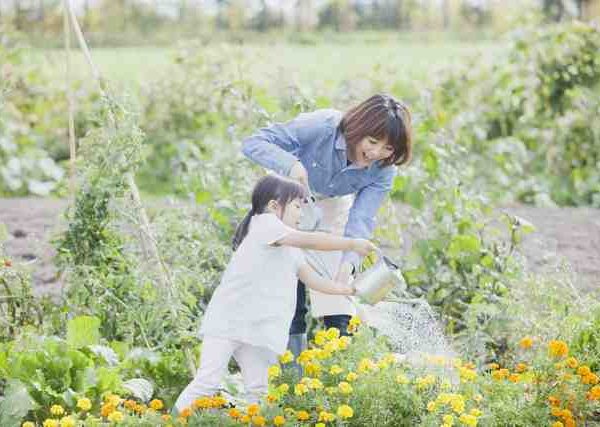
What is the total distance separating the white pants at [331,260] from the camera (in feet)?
13.2

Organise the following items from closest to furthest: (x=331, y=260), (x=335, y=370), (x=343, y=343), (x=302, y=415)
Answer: (x=302, y=415) < (x=335, y=370) < (x=343, y=343) < (x=331, y=260)

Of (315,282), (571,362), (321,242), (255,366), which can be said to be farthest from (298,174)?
(571,362)

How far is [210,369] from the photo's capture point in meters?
3.56

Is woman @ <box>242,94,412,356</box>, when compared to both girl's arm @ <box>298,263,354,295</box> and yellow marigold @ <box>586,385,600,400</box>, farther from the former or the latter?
yellow marigold @ <box>586,385,600,400</box>

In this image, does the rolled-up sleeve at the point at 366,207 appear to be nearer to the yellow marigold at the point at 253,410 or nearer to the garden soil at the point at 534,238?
the yellow marigold at the point at 253,410

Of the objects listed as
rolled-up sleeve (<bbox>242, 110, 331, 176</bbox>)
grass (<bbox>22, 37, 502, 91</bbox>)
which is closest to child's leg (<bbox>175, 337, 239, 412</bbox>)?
rolled-up sleeve (<bbox>242, 110, 331, 176</bbox>)

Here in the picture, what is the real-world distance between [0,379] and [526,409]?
179 cm

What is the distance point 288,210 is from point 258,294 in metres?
0.26

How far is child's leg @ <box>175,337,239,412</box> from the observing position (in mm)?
3549

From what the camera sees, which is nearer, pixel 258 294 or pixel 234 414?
pixel 234 414

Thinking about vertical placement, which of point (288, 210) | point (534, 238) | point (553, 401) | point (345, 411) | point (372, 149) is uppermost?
point (372, 149)

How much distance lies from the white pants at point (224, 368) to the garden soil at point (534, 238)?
144 cm

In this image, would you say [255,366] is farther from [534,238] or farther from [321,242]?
[534,238]

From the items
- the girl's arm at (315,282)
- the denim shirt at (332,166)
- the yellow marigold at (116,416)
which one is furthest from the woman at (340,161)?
the yellow marigold at (116,416)
